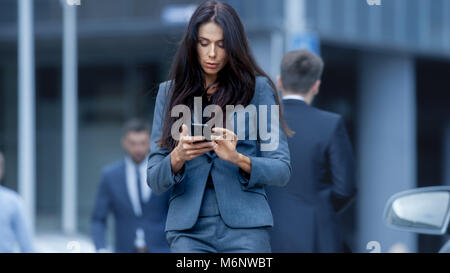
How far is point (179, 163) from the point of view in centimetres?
222

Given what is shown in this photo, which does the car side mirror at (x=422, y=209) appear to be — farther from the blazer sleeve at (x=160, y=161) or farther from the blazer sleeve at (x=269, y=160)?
the blazer sleeve at (x=160, y=161)

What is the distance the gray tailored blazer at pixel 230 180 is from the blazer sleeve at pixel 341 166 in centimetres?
100

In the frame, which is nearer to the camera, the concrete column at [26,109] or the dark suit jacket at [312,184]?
the dark suit jacket at [312,184]

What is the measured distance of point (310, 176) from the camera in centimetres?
332

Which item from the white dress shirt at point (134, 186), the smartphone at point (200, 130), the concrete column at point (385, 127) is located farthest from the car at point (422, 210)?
the concrete column at point (385, 127)

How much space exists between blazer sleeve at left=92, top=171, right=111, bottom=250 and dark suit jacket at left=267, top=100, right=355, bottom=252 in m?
1.82

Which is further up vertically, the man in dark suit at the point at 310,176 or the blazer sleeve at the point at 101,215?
the man in dark suit at the point at 310,176

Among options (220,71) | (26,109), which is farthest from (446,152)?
(220,71)

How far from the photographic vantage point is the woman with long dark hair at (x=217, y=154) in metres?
2.25

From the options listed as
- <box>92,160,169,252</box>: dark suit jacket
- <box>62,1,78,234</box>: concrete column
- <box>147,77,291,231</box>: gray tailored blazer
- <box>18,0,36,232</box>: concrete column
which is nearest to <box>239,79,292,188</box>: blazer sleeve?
<box>147,77,291,231</box>: gray tailored blazer

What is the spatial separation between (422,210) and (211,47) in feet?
3.30

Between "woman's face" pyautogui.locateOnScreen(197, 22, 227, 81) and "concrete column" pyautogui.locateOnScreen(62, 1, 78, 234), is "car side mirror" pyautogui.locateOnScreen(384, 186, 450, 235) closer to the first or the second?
"woman's face" pyautogui.locateOnScreen(197, 22, 227, 81)
